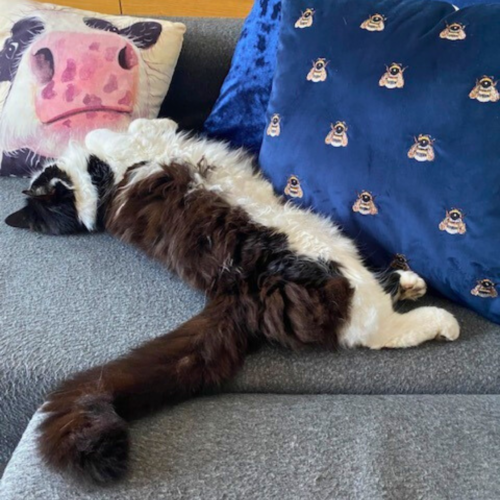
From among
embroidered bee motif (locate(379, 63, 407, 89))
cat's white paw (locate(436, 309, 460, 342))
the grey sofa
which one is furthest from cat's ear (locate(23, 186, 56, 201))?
cat's white paw (locate(436, 309, 460, 342))

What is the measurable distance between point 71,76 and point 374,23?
2.75 feet

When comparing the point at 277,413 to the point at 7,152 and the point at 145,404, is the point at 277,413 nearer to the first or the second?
the point at 145,404

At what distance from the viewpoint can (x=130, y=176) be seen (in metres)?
1.31

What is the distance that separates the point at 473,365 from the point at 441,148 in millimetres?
424

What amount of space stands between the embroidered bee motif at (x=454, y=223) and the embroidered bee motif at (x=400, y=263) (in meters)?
0.11

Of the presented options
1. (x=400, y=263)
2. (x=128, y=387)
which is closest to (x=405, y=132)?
(x=400, y=263)

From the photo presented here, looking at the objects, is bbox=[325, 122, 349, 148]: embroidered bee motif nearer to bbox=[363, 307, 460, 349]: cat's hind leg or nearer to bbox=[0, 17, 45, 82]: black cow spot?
bbox=[363, 307, 460, 349]: cat's hind leg

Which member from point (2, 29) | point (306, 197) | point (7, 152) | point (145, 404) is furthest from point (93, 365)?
point (2, 29)

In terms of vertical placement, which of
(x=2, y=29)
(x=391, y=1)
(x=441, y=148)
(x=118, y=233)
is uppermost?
(x=391, y=1)

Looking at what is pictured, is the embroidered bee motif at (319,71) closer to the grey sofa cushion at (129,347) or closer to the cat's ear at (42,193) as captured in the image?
the grey sofa cushion at (129,347)

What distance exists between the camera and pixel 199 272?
Answer: 1083 millimetres

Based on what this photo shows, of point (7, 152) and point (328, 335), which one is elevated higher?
point (7, 152)

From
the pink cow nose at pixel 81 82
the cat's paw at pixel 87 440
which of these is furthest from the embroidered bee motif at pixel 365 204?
the pink cow nose at pixel 81 82

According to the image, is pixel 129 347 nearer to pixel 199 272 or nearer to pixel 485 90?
pixel 199 272
